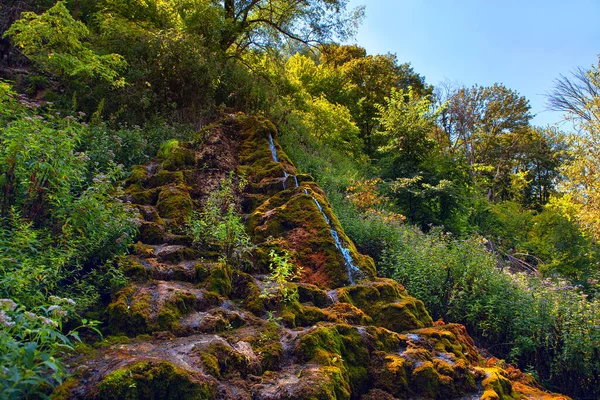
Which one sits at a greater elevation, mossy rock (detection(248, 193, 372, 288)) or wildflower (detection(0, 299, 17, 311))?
mossy rock (detection(248, 193, 372, 288))

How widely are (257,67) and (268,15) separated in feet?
8.49

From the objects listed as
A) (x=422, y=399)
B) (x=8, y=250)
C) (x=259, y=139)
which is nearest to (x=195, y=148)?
(x=259, y=139)

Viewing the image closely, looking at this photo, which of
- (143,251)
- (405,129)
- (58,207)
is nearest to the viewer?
(58,207)

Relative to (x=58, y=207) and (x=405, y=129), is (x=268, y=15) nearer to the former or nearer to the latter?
(x=405, y=129)

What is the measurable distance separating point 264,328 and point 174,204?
301cm

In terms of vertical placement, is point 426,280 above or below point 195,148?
below

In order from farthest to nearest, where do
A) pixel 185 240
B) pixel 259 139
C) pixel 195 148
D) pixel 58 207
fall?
pixel 259 139 → pixel 195 148 → pixel 185 240 → pixel 58 207

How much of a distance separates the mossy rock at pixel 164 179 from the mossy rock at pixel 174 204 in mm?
338

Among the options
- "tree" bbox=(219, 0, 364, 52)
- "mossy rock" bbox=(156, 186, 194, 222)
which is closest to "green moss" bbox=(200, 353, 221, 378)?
"mossy rock" bbox=(156, 186, 194, 222)

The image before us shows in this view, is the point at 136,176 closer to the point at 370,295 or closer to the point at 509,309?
the point at 370,295

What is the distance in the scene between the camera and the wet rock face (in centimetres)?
322

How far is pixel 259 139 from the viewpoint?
8.98 m

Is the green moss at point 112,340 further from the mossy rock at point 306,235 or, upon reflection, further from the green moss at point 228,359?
the mossy rock at point 306,235

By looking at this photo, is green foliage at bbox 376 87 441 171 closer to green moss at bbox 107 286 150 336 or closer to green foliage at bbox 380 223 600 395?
green foliage at bbox 380 223 600 395
